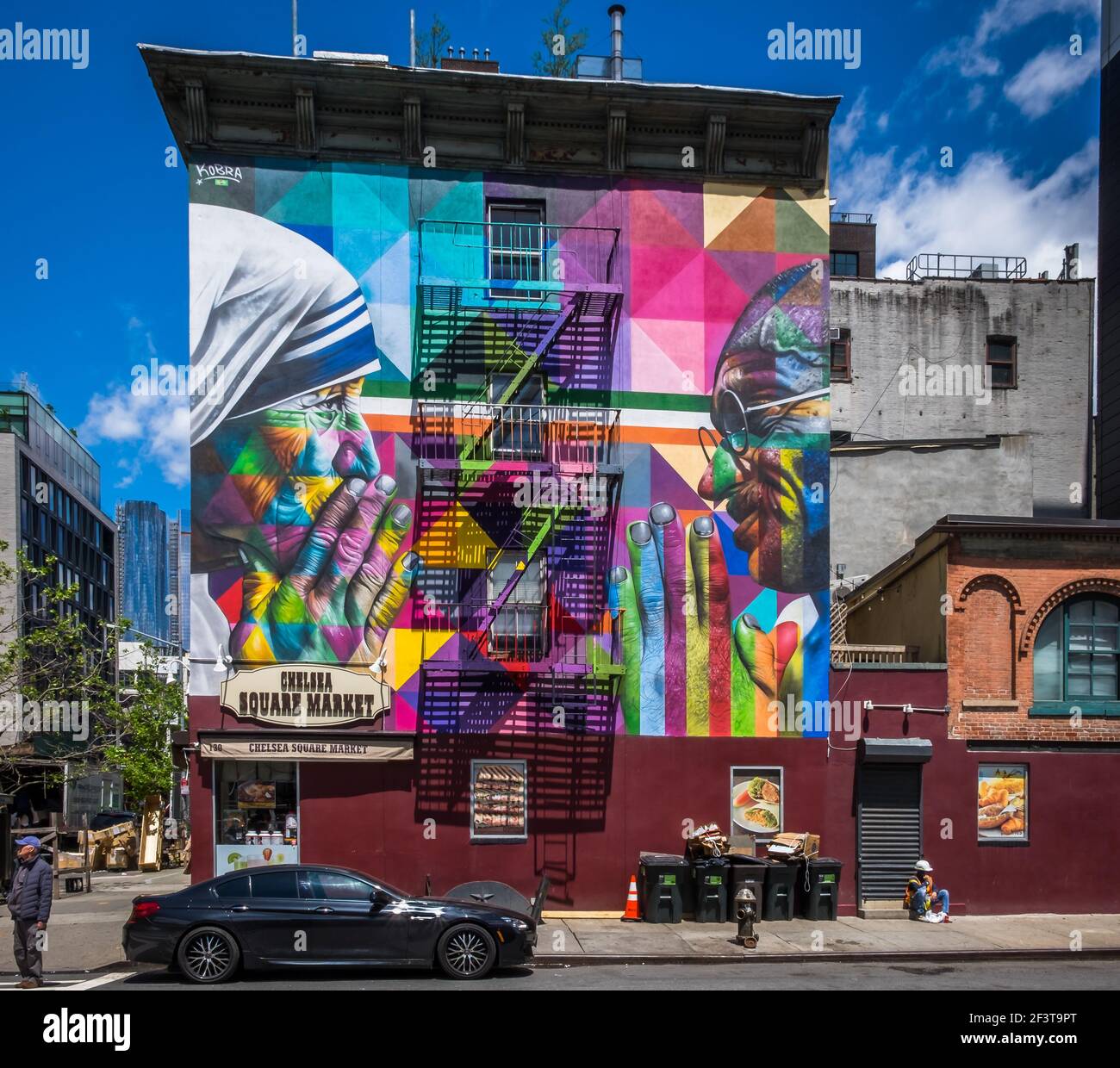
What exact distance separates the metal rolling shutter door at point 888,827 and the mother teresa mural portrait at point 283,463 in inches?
365

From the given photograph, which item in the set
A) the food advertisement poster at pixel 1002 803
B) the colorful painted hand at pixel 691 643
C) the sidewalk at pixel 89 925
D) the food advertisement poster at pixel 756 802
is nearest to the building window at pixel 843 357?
the colorful painted hand at pixel 691 643

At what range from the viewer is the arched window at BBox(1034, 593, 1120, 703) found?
2047 cm

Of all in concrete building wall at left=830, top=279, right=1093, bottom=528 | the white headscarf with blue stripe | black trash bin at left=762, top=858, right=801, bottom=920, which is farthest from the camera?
concrete building wall at left=830, top=279, right=1093, bottom=528

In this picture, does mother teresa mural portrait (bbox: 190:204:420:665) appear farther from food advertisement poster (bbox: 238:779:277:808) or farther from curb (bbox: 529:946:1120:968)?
curb (bbox: 529:946:1120:968)

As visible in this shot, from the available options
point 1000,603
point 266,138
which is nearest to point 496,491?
point 266,138

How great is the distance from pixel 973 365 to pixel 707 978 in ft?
71.4

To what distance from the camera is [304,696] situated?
61.7 feet

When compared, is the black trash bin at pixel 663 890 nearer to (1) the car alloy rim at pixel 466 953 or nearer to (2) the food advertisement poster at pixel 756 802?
(2) the food advertisement poster at pixel 756 802

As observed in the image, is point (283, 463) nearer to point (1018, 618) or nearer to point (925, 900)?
point (925, 900)

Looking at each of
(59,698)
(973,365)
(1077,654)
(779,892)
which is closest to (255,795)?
(59,698)

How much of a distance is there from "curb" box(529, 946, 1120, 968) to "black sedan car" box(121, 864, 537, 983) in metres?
1.87

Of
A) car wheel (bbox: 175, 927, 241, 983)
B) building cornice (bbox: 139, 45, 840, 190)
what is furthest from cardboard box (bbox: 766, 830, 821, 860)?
building cornice (bbox: 139, 45, 840, 190)

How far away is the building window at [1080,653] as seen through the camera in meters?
20.5
